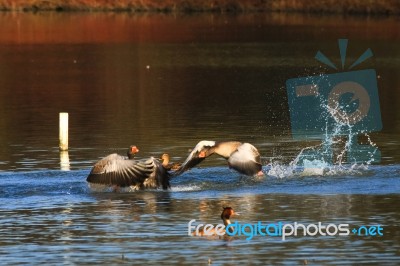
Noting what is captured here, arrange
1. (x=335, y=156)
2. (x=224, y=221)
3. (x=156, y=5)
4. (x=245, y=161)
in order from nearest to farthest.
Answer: (x=224, y=221), (x=245, y=161), (x=335, y=156), (x=156, y=5)

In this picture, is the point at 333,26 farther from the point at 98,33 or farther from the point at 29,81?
the point at 29,81

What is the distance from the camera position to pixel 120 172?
21719mm

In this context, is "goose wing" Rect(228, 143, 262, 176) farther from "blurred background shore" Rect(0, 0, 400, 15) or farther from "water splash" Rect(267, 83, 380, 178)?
"blurred background shore" Rect(0, 0, 400, 15)

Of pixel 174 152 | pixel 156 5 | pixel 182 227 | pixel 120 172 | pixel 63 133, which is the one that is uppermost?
pixel 156 5

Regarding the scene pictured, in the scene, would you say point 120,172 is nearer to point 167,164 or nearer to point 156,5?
point 167,164

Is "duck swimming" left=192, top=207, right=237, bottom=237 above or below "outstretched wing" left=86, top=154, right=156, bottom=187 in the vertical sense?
below

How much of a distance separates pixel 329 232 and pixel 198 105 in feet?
63.4

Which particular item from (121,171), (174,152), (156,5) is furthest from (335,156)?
(156,5)

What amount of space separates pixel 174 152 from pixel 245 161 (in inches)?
179

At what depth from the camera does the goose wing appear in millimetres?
22469

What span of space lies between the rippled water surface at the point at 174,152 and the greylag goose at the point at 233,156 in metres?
0.27

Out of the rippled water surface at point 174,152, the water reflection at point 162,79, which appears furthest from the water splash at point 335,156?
the water reflection at point 162,79

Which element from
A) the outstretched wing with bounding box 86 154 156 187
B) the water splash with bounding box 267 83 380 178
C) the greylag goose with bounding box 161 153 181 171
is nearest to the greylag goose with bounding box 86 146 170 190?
the outstretched wing with bounding box 86 154 156 187

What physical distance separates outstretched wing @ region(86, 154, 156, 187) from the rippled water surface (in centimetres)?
26
